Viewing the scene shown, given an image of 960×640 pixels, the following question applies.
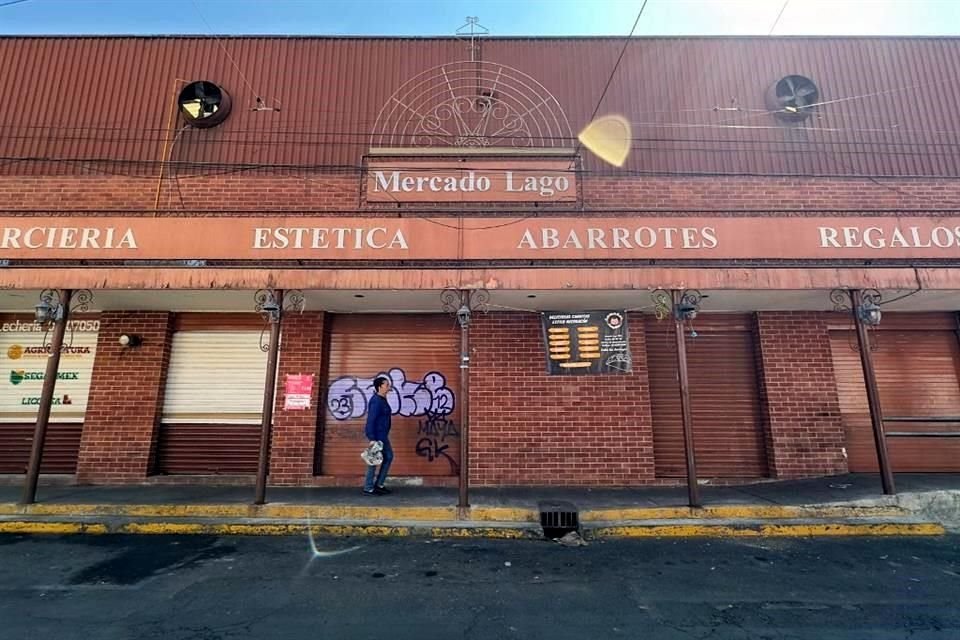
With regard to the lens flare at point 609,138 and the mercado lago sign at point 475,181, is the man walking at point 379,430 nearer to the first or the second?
the mercado lago sign at point 475,181

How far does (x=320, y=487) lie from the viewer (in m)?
8.58

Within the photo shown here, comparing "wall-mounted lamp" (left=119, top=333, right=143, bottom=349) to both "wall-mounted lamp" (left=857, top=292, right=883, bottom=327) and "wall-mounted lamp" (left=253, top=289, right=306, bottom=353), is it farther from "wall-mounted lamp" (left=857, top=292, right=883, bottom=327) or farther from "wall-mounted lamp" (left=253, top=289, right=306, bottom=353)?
"wall-mounted lamp" (left=857, top=292, right=883, bottom=327)

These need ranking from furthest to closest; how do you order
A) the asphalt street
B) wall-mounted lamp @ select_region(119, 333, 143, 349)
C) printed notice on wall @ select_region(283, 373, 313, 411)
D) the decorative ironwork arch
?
the decorative ironwork arch
wall-mounted lamp @ select_region(119, 333, 143, 349)
printed notice on wall @ select_region(283, 373, 313, 411)
the asphalt street

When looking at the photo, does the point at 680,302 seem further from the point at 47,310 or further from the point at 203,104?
the point at 203,104

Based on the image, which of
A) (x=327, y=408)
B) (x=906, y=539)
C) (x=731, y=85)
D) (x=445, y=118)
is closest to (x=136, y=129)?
(x=445, y=118)

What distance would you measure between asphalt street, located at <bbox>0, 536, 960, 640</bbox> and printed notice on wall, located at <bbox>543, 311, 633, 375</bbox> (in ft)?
9.30

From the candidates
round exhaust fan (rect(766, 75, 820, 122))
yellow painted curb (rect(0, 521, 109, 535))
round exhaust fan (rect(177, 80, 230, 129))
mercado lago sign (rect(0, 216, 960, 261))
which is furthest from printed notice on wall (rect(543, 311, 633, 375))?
round exhaust fan (rect(177, 80, 230, 129))

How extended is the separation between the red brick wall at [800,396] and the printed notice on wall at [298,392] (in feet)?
26.3

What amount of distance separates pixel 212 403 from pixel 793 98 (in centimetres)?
1234

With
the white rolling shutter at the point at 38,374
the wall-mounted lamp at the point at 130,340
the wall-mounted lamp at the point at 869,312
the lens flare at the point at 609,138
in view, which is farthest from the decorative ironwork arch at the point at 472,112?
the white rolling shutter at the point at 38,374

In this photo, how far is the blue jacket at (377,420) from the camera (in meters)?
7.68

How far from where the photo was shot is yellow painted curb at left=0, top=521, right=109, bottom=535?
6.43 meters

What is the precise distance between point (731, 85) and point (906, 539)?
8.28 metres

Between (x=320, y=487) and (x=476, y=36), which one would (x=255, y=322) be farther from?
(x=476, y=36)
